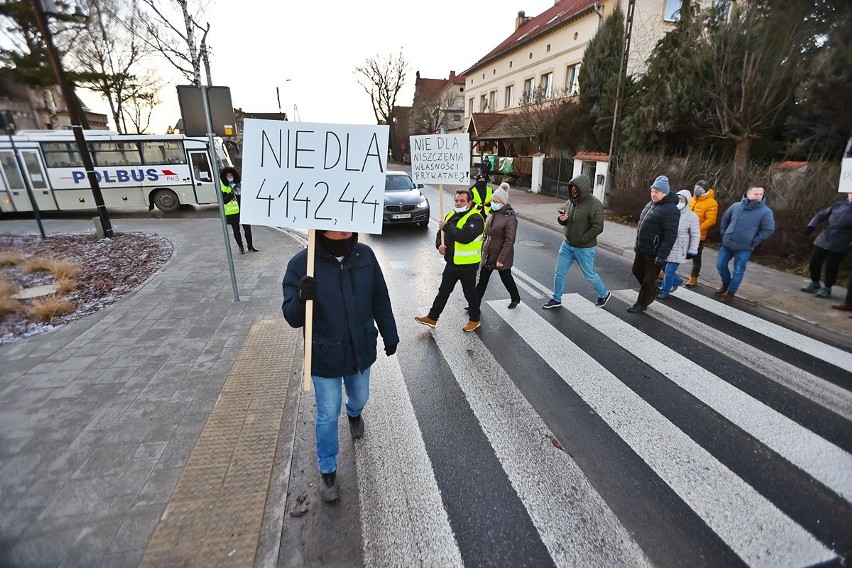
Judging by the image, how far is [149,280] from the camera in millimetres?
7051

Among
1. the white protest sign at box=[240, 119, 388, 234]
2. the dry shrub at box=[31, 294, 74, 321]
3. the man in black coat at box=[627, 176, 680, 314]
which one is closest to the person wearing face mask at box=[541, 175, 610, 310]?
the man in black coat at box=[627, 176, 680, 314]

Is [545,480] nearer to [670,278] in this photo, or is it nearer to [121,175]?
[670,278]

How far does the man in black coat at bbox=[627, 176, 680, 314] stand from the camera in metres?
5.21

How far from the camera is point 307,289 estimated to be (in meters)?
2.31

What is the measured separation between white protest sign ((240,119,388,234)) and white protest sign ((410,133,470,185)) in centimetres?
391

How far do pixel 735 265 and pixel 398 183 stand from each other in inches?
374

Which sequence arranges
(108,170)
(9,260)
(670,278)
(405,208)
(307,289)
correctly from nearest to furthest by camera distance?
(307,289) < (670,278) < (9,260) < (405,208) < (108,170)

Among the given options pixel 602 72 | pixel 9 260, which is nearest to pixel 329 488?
pixel 9 260

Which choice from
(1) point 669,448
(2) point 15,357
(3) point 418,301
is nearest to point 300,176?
(1) point 669,448

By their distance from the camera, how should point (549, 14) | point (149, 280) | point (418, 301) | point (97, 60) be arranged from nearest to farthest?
point (418, 301), point (149, 280), point (97, 60), point (549, 14)

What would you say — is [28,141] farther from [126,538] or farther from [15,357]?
[126,538]

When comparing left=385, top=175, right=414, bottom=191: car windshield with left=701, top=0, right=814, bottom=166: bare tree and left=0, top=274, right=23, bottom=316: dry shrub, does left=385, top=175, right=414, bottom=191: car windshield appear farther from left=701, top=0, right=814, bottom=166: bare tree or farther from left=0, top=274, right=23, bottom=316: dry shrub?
left=701, top=0, right=814, bottom=166: bare tree

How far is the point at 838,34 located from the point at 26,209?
25.6 metres

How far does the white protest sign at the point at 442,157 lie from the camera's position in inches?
251
